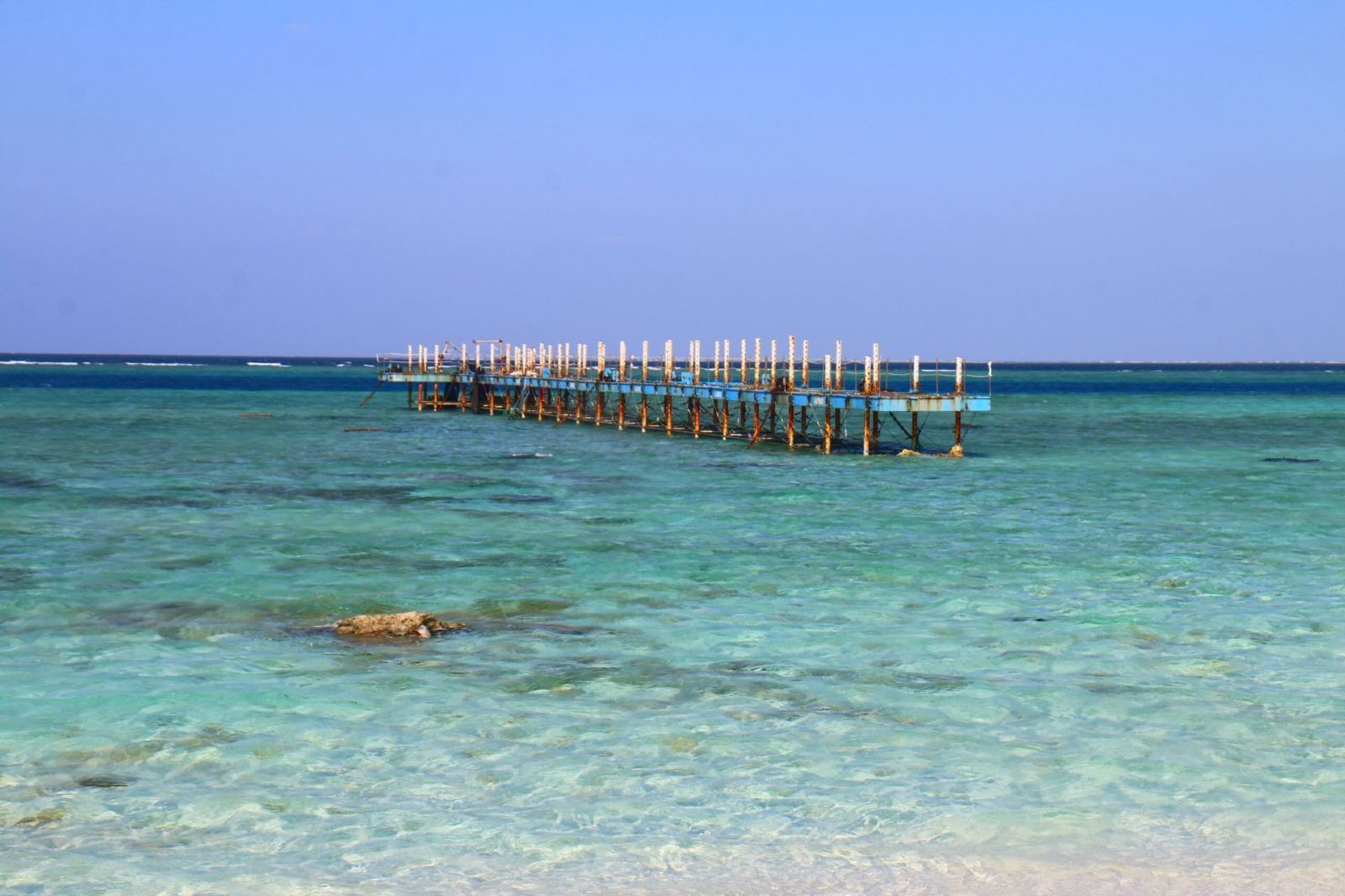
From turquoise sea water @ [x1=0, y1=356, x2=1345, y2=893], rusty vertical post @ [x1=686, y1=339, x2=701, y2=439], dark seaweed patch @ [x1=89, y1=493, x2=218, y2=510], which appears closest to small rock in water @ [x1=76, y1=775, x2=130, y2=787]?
turquoise sea water @ [x1=0, y1=356, x2=1345, y2=893]

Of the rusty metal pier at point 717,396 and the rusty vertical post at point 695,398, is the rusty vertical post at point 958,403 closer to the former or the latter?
the rusty metal pier at point 717,396

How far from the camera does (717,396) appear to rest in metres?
47.5

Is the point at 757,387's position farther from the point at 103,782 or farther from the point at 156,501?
the point at 103,782

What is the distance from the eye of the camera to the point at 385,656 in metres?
13.1

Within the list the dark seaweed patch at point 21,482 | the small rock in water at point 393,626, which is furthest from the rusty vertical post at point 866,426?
the small rock in water at point 393,626

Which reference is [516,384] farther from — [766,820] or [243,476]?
[766,820]

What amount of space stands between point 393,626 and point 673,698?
3.64 meters

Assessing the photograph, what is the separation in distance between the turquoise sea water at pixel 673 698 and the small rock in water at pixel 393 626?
298mm

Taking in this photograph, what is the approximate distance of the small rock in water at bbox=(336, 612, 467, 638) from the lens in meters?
14.1

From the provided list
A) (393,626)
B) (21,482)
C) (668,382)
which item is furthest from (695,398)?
(393,626)

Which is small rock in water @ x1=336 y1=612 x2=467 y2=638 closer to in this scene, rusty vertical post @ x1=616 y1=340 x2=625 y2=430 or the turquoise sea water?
the turquoise sea water

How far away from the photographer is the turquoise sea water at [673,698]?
8.26 meters

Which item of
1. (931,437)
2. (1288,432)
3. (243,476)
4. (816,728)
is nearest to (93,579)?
(816,728)

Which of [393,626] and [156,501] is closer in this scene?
[393,626]
